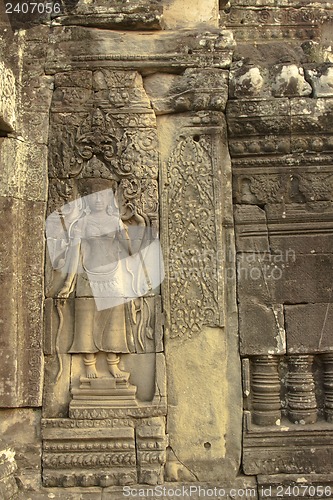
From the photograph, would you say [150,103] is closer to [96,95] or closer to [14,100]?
[96,95]

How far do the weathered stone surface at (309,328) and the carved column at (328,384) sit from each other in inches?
4.6

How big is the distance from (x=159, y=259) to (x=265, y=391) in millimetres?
1635

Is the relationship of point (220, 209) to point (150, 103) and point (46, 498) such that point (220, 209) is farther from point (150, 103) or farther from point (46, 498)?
point (46, 498)

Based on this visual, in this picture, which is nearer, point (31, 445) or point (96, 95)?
point (31, 445)

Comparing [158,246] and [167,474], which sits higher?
[158,246]

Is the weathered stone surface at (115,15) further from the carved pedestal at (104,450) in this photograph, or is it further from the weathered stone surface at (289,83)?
the carved pedestal at (104,450)

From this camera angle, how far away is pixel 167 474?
5004 millimetres

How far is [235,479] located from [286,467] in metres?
0.49

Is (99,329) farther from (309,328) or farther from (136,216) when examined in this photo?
(309,328)

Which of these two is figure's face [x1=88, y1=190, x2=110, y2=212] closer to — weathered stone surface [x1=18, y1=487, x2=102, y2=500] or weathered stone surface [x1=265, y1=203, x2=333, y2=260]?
weathered stone surface [x1=265, y1=203, x2=333, y2=260]

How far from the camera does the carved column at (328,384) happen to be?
16.9ft

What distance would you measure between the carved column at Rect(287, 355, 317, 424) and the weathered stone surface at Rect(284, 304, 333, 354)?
116 millimetres

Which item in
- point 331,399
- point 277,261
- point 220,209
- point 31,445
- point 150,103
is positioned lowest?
point 31,445

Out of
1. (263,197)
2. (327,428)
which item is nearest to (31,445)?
(327,428)
